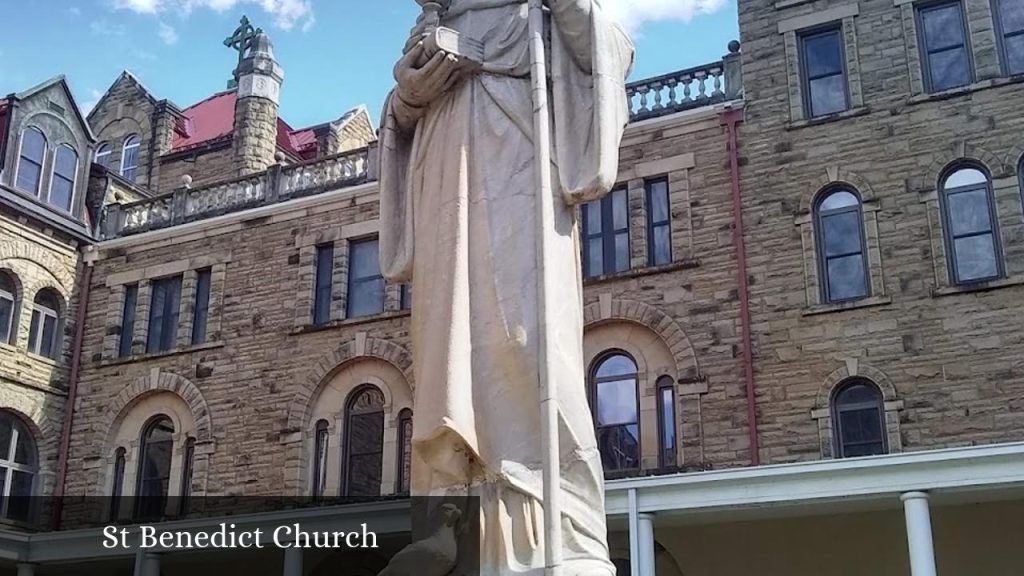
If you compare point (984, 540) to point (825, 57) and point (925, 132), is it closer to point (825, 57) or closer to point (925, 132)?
point (925, 132)

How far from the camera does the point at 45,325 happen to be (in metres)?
26.6

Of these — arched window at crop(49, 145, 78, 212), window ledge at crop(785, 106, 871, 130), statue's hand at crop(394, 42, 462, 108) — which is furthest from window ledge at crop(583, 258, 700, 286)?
statue's hand at crop(394, 42, 462, 108)

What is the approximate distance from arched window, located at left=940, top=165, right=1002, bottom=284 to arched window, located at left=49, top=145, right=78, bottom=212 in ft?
61.1

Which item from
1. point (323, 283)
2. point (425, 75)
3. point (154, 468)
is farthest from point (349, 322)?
point (425, 75)

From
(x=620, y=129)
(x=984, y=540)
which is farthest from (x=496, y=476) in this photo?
(x=984, y=540)

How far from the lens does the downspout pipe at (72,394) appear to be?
83.9 feet

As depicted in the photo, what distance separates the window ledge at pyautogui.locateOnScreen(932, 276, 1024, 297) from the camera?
18.6 m

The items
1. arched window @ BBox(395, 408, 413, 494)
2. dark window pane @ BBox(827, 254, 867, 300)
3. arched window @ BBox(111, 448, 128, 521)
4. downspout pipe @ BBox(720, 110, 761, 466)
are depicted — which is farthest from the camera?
arched window @ BBox(111, 448, 128, 521)

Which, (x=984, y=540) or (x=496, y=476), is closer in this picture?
(x=496, y=476)

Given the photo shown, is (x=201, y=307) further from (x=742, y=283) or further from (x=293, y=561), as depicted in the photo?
(x=742, y=283)

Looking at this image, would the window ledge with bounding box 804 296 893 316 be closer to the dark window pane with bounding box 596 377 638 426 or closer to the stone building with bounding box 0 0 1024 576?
the stone building with bounding box 0 0 1024 576

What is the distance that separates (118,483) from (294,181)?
24.1 feet

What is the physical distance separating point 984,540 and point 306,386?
12816mm

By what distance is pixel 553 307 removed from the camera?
4.00 metres
